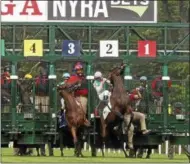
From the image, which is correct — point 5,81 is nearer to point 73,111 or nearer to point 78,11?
point 73,111

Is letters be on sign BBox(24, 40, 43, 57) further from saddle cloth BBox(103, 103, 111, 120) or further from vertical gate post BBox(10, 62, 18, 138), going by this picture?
saddle cloth BBox(103, 103, 111, 120)

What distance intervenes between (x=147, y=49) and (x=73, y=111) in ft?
9.11

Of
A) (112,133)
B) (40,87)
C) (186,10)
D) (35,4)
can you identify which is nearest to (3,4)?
(35,4)

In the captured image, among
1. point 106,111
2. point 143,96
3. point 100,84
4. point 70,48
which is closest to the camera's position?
point 106,111

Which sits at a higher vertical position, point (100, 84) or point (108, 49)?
point (108, 49)

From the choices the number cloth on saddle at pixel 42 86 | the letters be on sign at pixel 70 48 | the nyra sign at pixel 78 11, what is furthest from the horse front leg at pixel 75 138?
the nyra sign at pixel 78 11

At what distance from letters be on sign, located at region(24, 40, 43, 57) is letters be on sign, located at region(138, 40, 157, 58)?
7.61 feet

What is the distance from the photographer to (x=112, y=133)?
25953 mm

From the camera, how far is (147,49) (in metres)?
27.0

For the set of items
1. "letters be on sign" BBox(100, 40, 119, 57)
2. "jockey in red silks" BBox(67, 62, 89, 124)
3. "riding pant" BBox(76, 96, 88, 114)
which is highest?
"letters be on sign" BBox(100, 40, 119, 57)

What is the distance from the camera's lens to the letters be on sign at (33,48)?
87.1 feet

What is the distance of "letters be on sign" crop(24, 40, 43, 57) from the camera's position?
26562mm

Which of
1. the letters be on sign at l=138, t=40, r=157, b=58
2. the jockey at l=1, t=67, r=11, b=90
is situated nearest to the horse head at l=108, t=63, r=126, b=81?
the letters be on sign at l=138, t=40, r=157, b=58

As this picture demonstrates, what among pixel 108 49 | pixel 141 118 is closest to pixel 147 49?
pixel 108 49
